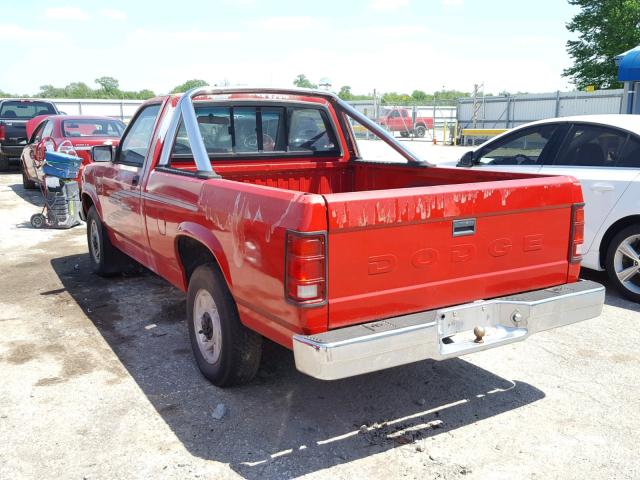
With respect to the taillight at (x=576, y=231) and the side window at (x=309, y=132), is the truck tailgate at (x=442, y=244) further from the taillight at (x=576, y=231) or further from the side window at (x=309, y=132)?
the side window at (x=309, y=132)

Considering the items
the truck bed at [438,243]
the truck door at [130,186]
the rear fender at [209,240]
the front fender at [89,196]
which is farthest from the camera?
the front fender at [89,196]

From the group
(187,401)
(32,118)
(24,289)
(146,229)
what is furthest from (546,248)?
(32,118)

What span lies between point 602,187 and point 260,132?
3.29 meters

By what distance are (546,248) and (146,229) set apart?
304cm

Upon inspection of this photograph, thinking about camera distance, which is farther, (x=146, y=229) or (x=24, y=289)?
(x=24, y=289)

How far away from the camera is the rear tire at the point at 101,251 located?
21.4 ft

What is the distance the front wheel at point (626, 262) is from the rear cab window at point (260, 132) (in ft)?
9.19

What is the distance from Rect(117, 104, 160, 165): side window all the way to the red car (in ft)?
17.8

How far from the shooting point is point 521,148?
22.4 feet

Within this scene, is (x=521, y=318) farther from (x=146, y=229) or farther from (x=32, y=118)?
(x=32, y=118)

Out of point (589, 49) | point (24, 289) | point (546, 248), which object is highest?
point (589, 49)

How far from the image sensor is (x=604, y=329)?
516 centimetres

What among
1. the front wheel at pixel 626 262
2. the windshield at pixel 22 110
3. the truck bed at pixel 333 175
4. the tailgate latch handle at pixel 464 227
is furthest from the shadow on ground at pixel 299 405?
the windshield at pixel 22 110

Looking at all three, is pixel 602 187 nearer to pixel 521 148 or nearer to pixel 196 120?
pixel 521 148
